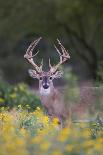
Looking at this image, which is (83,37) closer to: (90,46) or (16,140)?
(90,46)

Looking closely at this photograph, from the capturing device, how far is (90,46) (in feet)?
112

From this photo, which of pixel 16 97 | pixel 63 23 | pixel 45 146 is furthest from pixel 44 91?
pixel 63 23

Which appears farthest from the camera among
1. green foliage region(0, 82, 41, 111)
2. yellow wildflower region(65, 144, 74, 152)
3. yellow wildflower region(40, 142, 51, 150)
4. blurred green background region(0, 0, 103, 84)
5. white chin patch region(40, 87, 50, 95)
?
blurred green background region(0, 0, 103, 84)

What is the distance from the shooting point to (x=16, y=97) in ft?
61.5

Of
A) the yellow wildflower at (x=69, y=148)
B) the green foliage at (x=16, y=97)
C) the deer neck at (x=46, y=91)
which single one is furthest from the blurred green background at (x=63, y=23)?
the yellow wildflower at (x=69, y=148)

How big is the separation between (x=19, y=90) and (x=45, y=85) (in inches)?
237

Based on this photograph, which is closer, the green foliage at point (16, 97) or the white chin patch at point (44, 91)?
the white chin patch at point (44, 91)

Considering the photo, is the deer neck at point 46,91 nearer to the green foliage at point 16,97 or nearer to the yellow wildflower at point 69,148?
the green foliage at point 16,97

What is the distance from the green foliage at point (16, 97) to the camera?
59.5 ft

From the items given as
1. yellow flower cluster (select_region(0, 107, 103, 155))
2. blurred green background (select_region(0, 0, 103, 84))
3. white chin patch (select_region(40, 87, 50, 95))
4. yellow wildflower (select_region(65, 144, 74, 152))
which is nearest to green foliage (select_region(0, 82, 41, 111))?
white chin patch (select_region(40, 87, 50, 95))

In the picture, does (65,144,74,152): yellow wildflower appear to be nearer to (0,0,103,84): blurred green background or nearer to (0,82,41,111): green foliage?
(0,82,41,111): green foliage

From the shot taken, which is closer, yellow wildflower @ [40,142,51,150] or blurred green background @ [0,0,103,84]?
yellow wildflower @ [40,142,51,150]

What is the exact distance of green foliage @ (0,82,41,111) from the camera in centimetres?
1814

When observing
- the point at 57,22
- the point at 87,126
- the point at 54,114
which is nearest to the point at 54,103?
the point at 54,114
